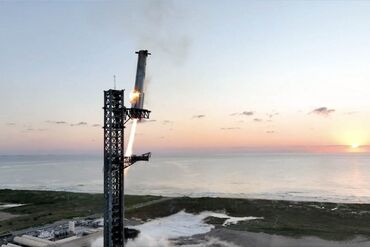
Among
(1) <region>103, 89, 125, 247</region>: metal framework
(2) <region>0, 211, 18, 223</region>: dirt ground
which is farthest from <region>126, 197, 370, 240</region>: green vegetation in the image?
(1) <region>103, 89, 125, 247</region>: metal framework

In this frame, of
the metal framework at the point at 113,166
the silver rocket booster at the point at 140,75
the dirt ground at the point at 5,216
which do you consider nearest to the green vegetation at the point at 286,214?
the dirt ground at the point at 5,216

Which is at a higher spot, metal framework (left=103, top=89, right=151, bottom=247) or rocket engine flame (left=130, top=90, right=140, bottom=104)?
rocket engine flame (left=130, top=90, right=140, bottom=104)

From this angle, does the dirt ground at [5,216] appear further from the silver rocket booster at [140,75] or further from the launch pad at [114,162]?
the silver rocket booster at [140,75]

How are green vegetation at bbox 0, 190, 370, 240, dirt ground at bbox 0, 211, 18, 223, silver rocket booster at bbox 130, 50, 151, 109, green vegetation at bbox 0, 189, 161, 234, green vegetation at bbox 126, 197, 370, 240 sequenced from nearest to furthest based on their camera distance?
1. silver rocket booster at bbox 130, 50, 151, 109
2. green vegetation at bbox 126, 197, 370, 240
3. green vegetation at bbox 0, 190, 370, 240
4. green vegetation at bbox 0, 189, 161, 234
5. dirt ground at bbox 0, 211, 18, 223

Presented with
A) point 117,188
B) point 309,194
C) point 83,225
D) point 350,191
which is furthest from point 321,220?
point 350,191

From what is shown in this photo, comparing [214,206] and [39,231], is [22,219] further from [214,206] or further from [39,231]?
[214,206]

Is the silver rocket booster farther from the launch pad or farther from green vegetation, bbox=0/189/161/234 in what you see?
green vegetation, bbox=0/189/161/234

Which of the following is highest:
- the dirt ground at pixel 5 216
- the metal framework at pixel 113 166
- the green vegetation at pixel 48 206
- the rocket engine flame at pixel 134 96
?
the rocket engine flame at pixel 134 96
